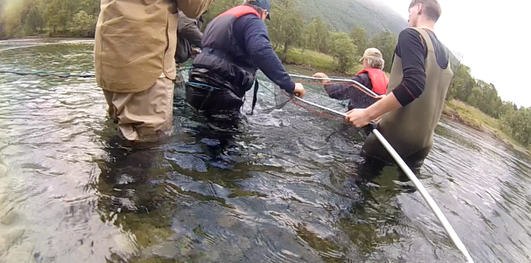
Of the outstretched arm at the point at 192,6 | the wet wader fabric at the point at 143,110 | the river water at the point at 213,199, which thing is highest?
the outstretched arm at the point at 192,6

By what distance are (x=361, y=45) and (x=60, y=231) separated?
6965 centimetres

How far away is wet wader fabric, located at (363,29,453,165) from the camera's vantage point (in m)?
4.67

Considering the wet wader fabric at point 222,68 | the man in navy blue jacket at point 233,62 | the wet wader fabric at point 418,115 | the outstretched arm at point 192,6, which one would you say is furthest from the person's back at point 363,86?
the outstretched arm at point 192,6

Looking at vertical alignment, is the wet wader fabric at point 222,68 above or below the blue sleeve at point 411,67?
below

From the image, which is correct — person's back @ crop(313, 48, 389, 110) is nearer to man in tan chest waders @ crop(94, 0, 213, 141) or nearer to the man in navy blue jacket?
the man in navy blue jacket

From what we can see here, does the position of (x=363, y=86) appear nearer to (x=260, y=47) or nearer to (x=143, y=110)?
(x=260, y=47)

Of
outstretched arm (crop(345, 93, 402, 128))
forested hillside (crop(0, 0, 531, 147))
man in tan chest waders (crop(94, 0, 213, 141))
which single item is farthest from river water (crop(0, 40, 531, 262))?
forested hillside (crop(0, 0, 531, 147))

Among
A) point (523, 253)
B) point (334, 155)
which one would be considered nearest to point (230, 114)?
point (334, 155)

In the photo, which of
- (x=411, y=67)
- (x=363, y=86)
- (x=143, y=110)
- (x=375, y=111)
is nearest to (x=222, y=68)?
(x=143, y=110)

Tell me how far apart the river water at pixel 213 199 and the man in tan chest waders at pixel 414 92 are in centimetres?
79

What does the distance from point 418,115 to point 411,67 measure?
942 millimetres

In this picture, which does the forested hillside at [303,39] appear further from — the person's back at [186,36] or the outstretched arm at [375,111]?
the outstretched arm at [375,111]

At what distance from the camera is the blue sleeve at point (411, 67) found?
13.8 feet

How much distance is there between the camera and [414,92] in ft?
13.9
